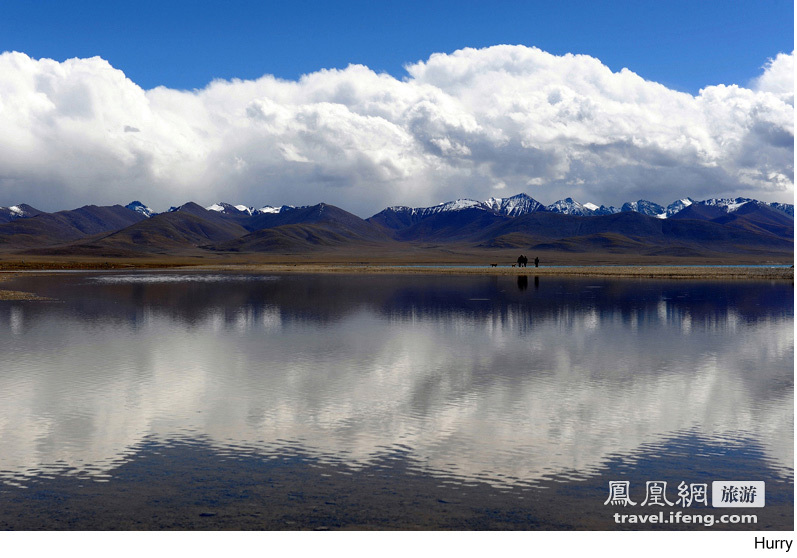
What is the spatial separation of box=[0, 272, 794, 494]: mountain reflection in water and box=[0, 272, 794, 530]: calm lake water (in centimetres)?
9

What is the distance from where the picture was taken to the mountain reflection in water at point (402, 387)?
14352 millimetres

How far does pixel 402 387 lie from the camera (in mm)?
20344

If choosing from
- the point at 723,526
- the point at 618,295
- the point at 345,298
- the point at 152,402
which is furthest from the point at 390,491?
the point at 618,295

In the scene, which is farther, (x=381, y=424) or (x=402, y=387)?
(x=402, y=387)

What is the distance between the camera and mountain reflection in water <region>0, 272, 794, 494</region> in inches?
565

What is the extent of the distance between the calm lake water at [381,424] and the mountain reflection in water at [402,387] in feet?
0.29

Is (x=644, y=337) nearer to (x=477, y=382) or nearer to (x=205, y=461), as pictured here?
(x=477, y=382)

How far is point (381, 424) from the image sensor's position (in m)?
16.1

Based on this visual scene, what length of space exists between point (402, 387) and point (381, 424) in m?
4.26

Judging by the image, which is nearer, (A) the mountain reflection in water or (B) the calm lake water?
(B) the calm lake water

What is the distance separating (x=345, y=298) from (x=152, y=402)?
125 ft

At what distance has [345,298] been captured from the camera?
56.2m

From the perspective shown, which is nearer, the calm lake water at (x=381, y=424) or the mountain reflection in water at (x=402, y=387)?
the calm lake water at (x=381, y=424)

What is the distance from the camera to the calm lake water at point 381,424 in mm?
11336
